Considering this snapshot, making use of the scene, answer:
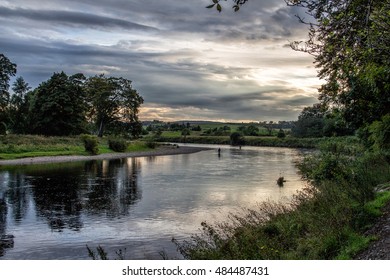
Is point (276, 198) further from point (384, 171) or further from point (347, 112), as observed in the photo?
point (384, 171)

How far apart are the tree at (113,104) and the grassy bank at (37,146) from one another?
26.5m

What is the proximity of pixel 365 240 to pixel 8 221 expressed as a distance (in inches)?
693

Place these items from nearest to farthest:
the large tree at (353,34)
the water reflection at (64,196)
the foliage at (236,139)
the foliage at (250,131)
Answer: the large tree at (353,34), the water reflection at (64,196), the foliage at (236,139), the foliage at (250,131)

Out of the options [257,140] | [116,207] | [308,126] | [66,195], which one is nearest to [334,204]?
[116,207]

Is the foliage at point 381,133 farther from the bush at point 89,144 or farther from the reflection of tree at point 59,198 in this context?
the bush at point 89,144

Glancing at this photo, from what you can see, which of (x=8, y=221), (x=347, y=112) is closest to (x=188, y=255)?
(x=8, y=221)

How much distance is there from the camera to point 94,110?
10294 cm

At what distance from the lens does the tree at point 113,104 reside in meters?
101

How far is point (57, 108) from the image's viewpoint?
77.6 metres

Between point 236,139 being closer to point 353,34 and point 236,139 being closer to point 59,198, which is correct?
point 59,198

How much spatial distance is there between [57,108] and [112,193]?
52371 millimetres

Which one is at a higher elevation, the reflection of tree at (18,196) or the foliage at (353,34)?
the foliage at (353,34)

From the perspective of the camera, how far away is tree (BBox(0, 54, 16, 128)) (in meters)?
59.6

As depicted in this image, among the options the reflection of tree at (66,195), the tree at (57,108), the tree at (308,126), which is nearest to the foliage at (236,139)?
the tree at (308,126)
